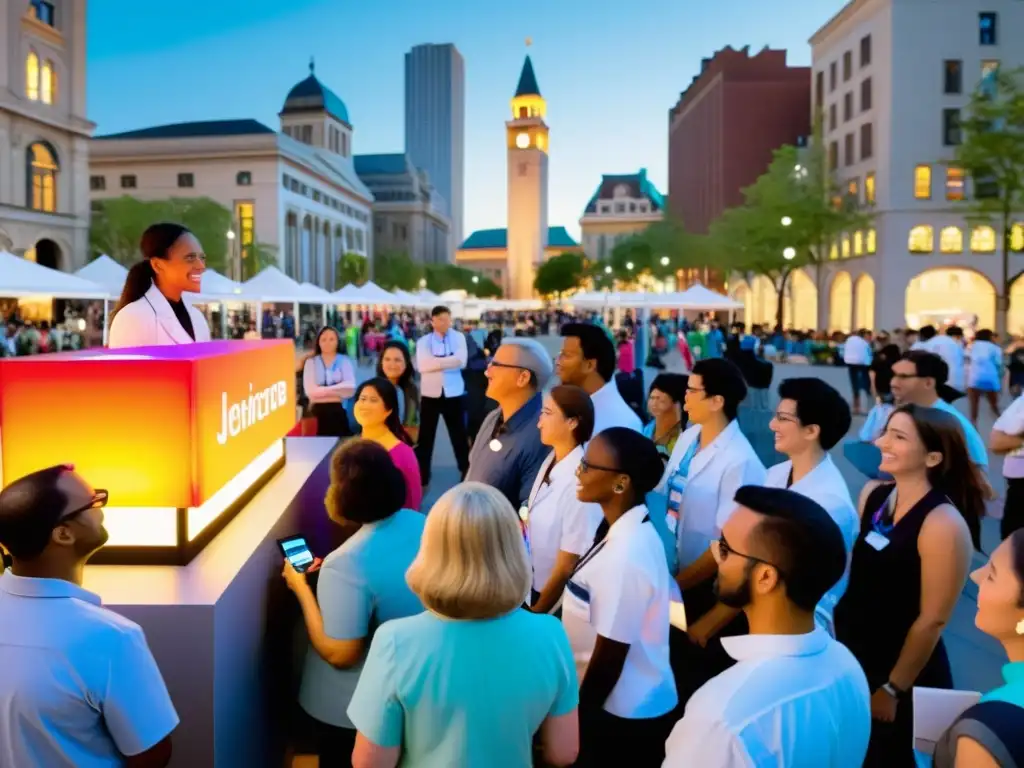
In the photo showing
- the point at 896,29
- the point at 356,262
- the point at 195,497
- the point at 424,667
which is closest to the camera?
the point at 424,667

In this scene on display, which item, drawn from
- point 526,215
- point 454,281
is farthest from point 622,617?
point 526,215

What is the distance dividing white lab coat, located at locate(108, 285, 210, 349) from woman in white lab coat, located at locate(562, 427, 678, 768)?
1.85 metres

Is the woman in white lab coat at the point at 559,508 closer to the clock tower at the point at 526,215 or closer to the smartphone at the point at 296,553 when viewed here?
A: the smartphone at the point at 296,553

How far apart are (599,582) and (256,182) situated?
254 feet

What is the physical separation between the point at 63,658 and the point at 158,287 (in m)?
2.03

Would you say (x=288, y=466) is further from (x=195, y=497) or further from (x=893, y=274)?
(x=893, y=274)

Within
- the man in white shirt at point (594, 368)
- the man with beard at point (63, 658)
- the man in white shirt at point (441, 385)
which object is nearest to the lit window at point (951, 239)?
the man in white shirt at point (441, 385)

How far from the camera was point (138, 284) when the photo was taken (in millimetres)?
3578

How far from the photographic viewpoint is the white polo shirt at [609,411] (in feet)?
17.1

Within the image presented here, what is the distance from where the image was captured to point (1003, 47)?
44938mm

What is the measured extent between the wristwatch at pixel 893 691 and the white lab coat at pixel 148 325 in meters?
3.15

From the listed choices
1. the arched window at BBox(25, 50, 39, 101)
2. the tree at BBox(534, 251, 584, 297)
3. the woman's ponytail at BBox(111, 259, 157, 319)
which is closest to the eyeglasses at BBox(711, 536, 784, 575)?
the woman's ponytail at BBox(111, 259, 157, 319)

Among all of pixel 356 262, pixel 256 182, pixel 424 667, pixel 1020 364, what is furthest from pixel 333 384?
pixel 356 262

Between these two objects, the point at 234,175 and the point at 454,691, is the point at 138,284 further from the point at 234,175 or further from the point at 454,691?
the point at 234,175
